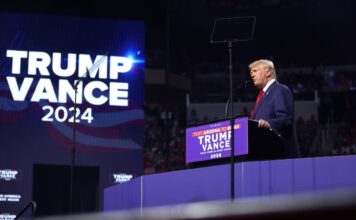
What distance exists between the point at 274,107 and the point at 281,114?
0.10m

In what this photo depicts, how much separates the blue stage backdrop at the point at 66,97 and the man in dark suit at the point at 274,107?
25.9 feet

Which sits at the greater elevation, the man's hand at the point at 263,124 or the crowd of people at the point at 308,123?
the crowd of people at the point at 308,123

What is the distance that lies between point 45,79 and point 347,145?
838 centimetres

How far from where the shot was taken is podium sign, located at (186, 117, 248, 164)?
4660mm

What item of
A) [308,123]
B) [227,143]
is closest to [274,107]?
[227,143]

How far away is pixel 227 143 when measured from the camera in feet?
15.6

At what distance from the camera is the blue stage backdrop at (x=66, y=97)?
40.7ft

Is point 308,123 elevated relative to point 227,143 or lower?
elevated

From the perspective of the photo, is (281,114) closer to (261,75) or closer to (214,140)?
(261,75)

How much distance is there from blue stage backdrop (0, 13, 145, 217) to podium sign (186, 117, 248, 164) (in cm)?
775

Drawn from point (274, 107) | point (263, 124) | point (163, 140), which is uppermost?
point (163, 140)

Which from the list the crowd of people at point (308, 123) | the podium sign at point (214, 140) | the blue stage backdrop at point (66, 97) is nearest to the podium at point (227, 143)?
the podium sign at point (214, 140)

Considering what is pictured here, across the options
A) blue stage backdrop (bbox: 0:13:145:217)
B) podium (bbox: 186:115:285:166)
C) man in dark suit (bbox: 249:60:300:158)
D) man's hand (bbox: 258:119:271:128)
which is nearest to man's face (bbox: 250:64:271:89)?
man in dark suit (bbox: 249:60:300:158)

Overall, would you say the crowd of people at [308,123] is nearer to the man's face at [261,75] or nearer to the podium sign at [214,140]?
the podium sign at [214,140]
